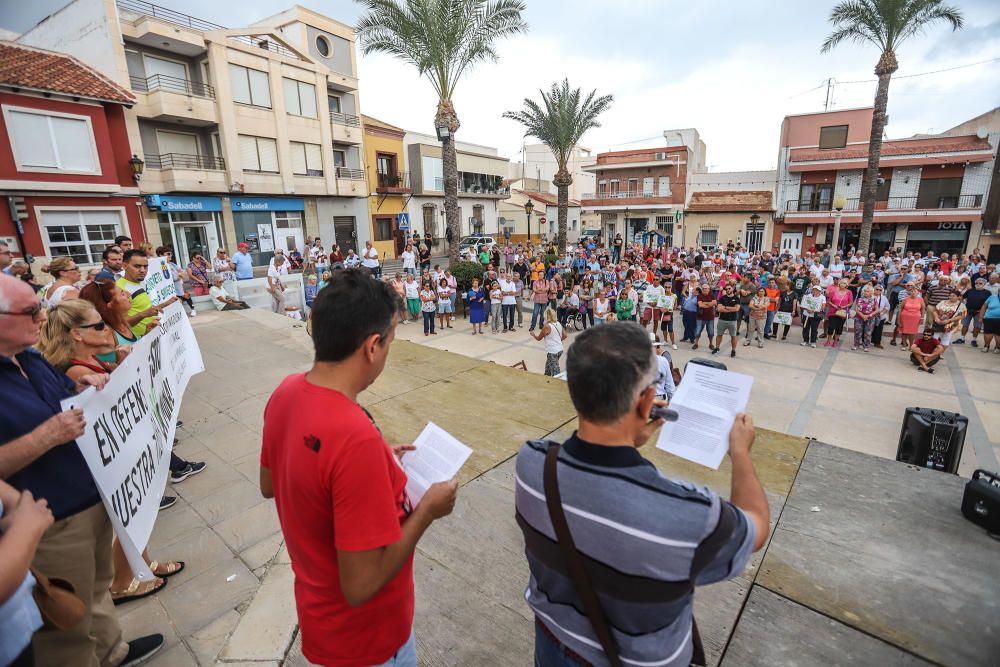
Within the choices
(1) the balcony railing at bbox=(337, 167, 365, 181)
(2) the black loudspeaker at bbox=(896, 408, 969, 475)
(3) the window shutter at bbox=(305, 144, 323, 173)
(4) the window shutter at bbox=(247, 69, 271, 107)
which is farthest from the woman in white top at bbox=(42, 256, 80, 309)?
(1) the balcony railing at bbox=(337, 167, 365, 181)

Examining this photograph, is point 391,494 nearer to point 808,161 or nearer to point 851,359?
point 851,359

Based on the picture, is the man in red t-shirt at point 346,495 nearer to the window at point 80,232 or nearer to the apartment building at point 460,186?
the window at point 80,232

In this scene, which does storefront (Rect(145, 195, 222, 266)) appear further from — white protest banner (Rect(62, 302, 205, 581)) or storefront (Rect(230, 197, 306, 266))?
white protest banner (Rect(62, 302, 205, 581))

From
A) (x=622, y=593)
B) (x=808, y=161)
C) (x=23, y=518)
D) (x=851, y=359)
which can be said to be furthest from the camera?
(x=808, y=161)

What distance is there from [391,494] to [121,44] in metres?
23.9

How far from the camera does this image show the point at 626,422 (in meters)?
1.31

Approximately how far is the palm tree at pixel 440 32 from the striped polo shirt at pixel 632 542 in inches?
668

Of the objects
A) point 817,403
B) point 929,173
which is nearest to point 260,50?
point 817,403

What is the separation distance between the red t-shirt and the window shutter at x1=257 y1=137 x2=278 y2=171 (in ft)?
79.4

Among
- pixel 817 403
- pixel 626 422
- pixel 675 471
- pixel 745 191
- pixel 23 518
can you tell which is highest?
pixel 745 191

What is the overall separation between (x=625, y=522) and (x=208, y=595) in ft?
10.1

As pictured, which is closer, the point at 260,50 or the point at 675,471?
the point at 675,471

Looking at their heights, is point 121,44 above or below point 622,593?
above

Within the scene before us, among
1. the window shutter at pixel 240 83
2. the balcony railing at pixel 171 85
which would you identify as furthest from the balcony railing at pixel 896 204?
the balcony railing at pixel 171 85
